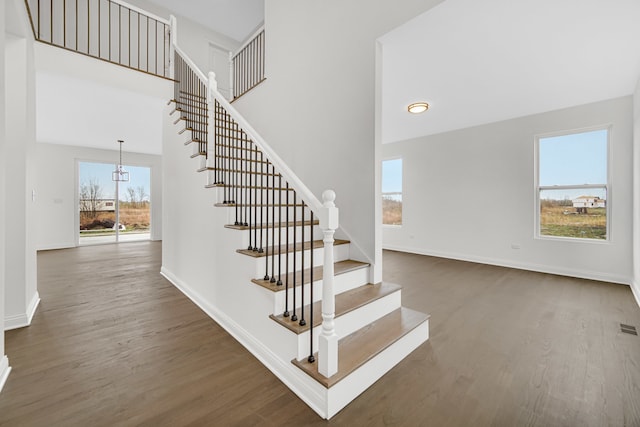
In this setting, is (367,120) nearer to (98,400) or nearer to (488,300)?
(488,300)

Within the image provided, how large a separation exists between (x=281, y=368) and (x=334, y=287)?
2.18 feet

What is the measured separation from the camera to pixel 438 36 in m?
2.47

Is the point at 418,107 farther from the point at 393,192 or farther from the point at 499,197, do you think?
the point at 393,192

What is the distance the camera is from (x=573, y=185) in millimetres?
4121

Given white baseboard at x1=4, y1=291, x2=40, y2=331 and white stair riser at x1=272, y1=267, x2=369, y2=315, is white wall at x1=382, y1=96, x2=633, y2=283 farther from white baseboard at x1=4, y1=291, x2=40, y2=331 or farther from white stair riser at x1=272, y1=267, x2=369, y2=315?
white baseboard at x1=4, y1=291, x2=40, y2=331

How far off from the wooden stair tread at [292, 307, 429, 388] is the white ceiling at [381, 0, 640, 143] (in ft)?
8.35

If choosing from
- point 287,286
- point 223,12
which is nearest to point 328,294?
point 287,286

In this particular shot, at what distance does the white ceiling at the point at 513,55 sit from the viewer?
2.16 meters

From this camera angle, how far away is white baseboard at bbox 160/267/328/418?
143cm

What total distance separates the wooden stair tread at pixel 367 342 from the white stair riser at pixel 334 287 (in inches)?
13.8

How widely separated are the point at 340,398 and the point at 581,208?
4.85 m

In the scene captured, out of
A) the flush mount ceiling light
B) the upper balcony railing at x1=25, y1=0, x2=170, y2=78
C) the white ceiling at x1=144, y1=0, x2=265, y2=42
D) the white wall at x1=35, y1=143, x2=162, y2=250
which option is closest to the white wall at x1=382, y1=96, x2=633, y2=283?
the flush mount ceiling light

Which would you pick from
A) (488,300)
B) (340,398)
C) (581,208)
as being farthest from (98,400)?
(581,208)

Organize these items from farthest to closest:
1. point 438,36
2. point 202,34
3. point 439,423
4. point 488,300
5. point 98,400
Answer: point 202,34 < point 488,300 < point 438,36 < point 98,400 < point 439,423
